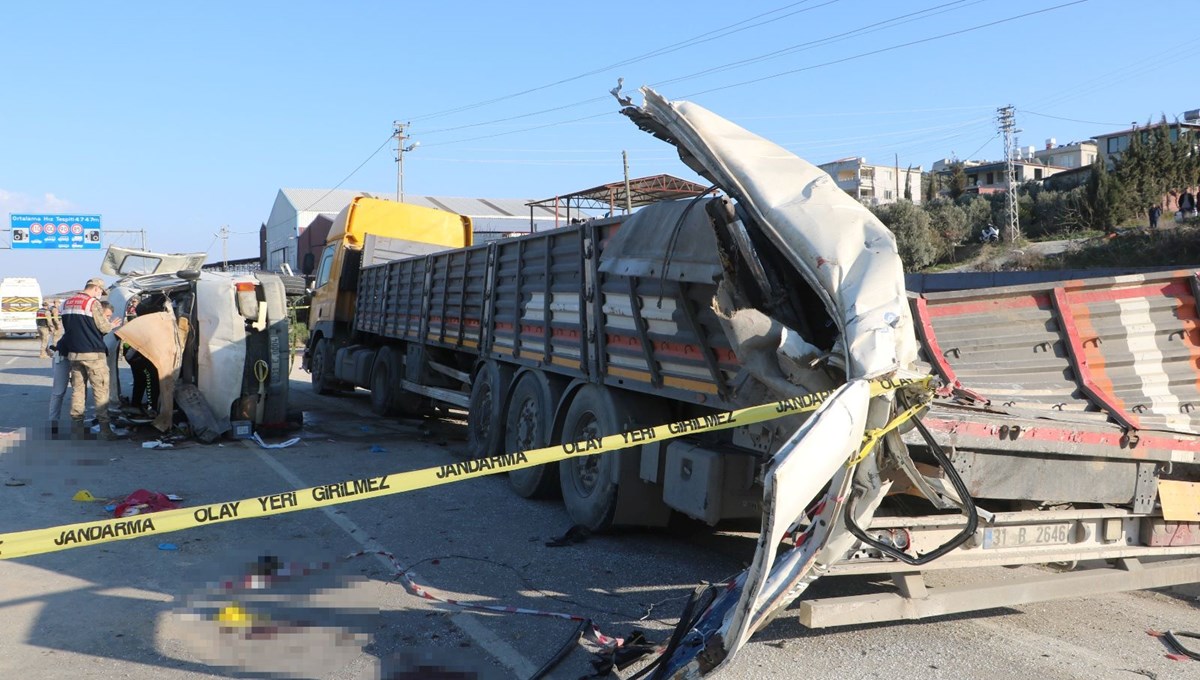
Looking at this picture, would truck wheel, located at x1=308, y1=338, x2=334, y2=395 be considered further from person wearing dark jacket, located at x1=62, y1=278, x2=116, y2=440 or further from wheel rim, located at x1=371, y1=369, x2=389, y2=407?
person wearing dark jacket, located at x1=62, y1=278, x2=116, y2=440

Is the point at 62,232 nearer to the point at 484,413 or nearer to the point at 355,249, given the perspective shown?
the point at 355,249

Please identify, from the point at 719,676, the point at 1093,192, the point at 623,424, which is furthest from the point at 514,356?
the point at 1093,192

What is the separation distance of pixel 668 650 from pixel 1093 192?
3134cm

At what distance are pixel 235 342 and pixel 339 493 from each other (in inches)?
306

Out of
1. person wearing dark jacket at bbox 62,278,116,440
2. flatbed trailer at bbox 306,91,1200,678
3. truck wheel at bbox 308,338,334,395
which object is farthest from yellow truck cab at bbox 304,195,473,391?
flatbed trailer at bbox 306,91,1200,678

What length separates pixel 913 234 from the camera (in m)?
29.8

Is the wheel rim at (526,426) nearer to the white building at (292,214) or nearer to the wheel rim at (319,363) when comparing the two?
the wheel rim at (319,363)

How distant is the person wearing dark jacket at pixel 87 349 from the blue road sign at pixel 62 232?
141 feet

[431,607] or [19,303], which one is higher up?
[19,303]

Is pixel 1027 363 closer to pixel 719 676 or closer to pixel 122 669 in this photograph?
pixel 719 676

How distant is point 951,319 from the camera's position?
5.05m

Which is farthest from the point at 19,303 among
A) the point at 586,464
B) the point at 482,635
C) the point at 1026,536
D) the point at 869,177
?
the point at 869,177

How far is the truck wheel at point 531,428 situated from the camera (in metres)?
7.79

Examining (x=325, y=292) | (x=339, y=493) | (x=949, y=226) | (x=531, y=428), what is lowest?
(x=531, y=428)
